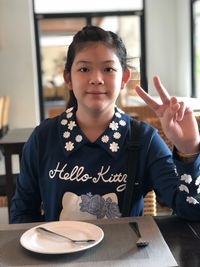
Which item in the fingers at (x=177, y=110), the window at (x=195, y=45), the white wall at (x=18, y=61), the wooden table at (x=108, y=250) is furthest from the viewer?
the white wall at (x=18, y=61)

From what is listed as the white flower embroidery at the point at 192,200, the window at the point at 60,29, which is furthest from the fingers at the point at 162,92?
the window at the point at 60,29

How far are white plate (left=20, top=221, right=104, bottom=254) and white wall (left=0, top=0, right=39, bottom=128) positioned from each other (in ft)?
17.0

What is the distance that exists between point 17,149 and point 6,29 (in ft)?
13.1

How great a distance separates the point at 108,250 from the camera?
2.64 feet

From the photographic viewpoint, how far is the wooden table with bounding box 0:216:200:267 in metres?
0.77

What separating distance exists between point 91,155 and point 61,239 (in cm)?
37

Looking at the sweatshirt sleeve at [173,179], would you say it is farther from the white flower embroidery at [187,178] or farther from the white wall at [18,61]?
the white wall at [18,61]

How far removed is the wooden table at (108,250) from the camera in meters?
0.77

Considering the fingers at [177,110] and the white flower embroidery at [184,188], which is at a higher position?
the fingers at [177,110]

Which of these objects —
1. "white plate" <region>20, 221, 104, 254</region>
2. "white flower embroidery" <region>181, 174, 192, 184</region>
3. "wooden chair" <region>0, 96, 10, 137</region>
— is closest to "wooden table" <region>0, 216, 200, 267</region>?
"white plate" <region>20, 221, 104, 254</region>

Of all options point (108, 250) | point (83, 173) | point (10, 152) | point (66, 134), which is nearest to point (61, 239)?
point (108, 250)

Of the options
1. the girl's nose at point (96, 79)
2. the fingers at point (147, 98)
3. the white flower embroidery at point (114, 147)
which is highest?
Answer: the girl's nose at point (96, 79)

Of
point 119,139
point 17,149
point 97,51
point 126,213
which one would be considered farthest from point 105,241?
point 17,149

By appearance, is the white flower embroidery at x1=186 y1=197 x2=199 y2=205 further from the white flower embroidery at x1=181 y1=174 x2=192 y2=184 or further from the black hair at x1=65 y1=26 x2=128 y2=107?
the black hair at x1=65 y1=26 x2=128 y2=107
